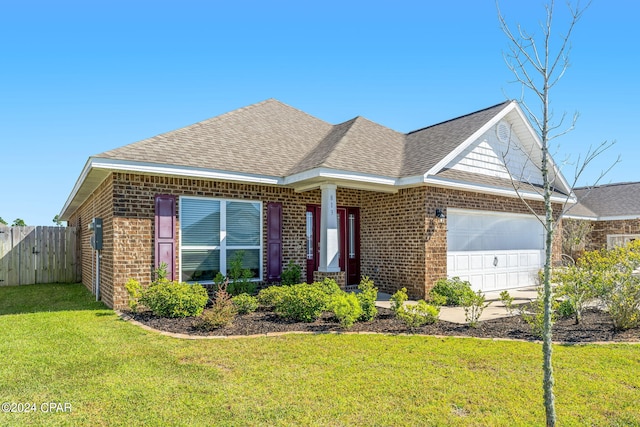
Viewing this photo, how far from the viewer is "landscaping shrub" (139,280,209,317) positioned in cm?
763

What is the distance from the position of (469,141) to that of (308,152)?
14.8 feet

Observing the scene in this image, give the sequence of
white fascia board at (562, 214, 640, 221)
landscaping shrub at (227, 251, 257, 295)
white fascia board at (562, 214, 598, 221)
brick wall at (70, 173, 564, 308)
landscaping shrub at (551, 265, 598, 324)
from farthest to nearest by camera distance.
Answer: white fascia board at (562, 214, 640, 221)
white fascia board at (562, 214, 598, 221)
landscaping shrub at (227, 251, 257, 295)
brick wall at (70, 173, 564, 308)
landscaping shrub at (551, 265, 598, 324)

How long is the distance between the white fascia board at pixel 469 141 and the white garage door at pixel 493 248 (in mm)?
1448

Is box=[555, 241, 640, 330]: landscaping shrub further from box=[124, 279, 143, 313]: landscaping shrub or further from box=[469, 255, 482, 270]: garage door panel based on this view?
box=[124, 279, 143, 313]: landscaping shrub

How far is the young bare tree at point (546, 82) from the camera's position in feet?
10.2

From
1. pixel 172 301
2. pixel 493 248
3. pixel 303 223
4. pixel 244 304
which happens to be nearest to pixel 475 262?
pixel 493 248

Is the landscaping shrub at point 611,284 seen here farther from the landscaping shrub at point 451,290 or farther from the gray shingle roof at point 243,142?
the gray shingle roof at point 243,142

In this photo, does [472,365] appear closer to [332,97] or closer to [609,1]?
[609,1]

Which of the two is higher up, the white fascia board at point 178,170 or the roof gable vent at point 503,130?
the roof gable vent at point 503,130

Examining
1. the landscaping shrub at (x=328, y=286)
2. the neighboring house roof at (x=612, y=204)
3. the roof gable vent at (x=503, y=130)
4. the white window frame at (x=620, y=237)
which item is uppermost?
the roof gable vent at (x=503, y=130)

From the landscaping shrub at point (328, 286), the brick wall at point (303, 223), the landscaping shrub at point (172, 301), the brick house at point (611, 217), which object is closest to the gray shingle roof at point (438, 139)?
the brick wall at point (303, 223)

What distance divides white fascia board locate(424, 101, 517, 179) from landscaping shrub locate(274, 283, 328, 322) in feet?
14.2

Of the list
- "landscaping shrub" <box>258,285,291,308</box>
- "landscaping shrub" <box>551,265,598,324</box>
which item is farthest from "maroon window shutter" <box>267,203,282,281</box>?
"landscaping shrub" <box>551,265,598,324</box>

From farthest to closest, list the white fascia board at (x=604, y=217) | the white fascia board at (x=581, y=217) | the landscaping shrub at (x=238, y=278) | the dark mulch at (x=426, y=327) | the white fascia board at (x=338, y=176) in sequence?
the white fascia board at (x=604, y=217) → the white fascia board at (x=581, y=217) → the landscaping shrub at (x=238, y=278) → the white fascia board at (x=338, y=176) → the dark mulch at (x=426, y=327)
